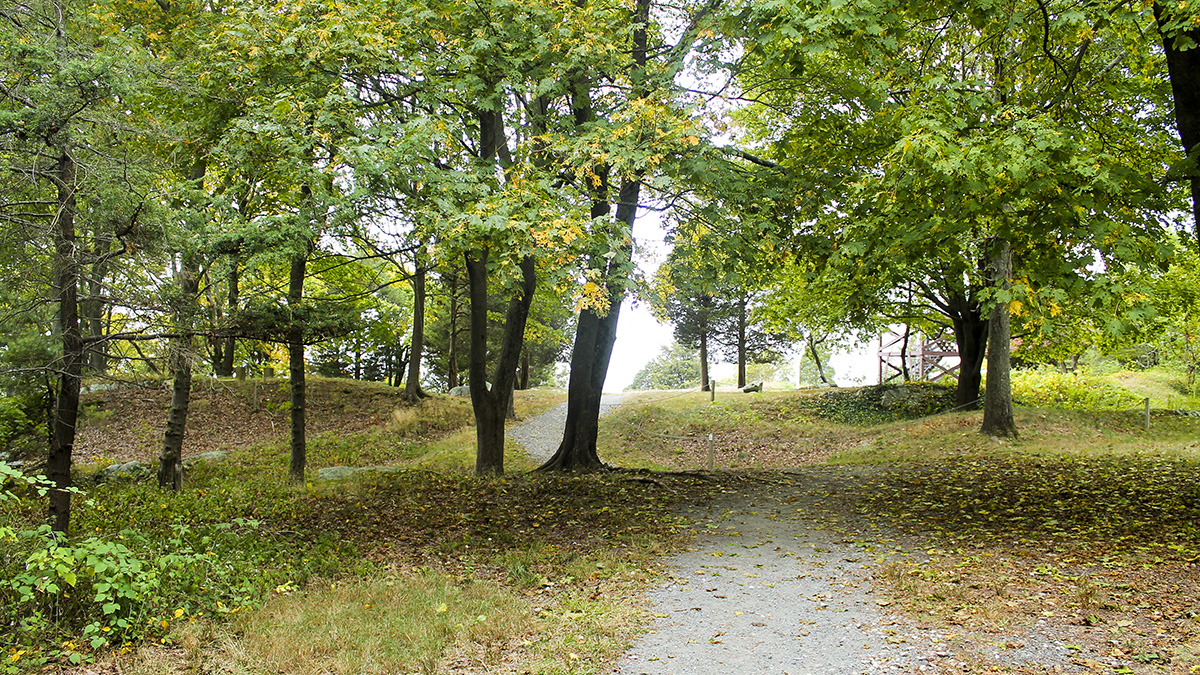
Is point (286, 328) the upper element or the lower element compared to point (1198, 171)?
lower

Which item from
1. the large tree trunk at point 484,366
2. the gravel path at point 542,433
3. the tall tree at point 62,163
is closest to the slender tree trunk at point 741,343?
the gravel path at point 542,433

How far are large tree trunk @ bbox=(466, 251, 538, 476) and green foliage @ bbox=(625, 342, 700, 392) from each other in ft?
135

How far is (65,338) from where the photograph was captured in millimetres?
6035

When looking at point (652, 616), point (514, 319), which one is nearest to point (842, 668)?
point (652, 616)

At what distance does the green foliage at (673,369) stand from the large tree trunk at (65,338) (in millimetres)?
48008

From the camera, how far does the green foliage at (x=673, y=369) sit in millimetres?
55125

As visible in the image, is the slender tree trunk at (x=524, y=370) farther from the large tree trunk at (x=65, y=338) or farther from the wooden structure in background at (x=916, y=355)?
the large tree trunk at (x=65, y=338)

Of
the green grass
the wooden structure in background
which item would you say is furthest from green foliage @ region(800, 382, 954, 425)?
the green grass

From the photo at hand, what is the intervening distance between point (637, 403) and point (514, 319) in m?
15.3

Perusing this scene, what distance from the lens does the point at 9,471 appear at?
161 inches

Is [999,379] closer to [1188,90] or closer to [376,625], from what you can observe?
[1188,90]

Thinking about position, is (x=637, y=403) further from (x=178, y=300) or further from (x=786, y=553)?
(x=178, y=300)

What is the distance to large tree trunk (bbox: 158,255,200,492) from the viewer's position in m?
6.57

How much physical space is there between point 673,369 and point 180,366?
5122cm
